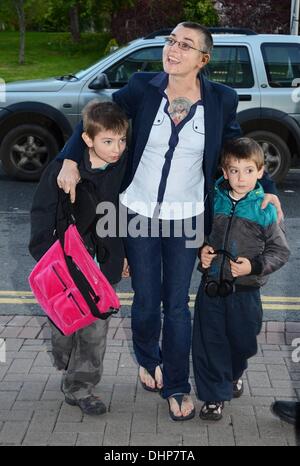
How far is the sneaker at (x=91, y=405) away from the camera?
386 cm

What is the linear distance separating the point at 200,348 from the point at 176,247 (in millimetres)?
545

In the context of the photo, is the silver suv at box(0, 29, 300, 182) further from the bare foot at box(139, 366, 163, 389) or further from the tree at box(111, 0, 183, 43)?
the tree at box(111, 0, 183, 43)

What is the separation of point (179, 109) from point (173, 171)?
11.9 inches

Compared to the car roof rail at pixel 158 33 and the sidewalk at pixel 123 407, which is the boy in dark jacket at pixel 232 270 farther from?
the car roof rail at pixel 158 33

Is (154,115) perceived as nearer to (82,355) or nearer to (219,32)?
(82,355)

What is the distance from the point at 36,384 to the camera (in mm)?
4266

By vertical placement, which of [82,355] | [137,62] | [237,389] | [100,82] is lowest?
[237,389]

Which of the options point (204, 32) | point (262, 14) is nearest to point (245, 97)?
point (204, 32)

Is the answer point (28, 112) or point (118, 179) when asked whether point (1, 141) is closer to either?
point (28, 112)

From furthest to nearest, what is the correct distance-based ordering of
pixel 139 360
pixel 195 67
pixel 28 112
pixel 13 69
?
pixel 13 69
pixel 28 112
pixel 139 360
pixel 195 67

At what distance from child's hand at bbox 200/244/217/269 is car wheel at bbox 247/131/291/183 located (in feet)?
20.7

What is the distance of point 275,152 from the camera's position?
9.95 meters

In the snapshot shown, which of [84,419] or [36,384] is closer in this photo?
[84,419]

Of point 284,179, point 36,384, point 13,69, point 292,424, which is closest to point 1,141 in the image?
point 284,179
